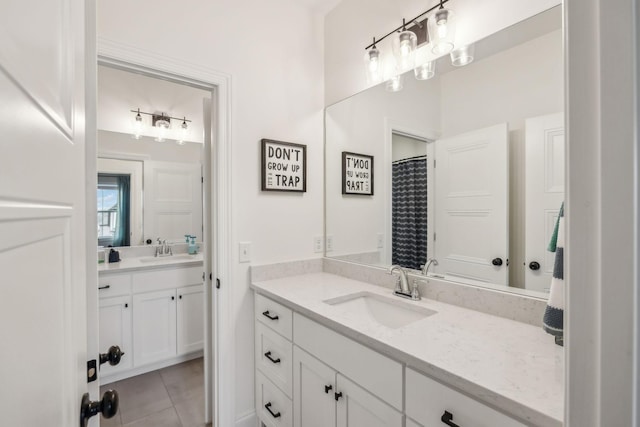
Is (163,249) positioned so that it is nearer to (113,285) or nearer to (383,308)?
(113,285)

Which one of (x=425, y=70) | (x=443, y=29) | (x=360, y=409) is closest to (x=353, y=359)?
(x=360, y=409)

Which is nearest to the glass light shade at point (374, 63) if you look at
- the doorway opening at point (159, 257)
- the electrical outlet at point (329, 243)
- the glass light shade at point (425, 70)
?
the glass light shade at point (425, 70)

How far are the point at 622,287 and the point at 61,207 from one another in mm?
763

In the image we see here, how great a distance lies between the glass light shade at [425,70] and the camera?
1.51 m

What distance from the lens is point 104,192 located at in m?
2.77

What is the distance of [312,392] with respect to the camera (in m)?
1.30

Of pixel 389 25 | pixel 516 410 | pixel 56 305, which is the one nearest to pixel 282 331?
pixel 516 410

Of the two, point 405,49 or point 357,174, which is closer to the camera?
point 405,49

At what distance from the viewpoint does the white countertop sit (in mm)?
701

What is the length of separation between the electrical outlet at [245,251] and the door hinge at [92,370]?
1.05 meters

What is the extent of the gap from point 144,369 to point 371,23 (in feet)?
10.00

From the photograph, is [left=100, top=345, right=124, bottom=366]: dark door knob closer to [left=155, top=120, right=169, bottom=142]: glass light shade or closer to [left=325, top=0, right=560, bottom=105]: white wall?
[left=325, top=0, right=560, bottom=105]: white wall

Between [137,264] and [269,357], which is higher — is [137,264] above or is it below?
above

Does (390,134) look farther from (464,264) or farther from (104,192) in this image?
(104,192)
